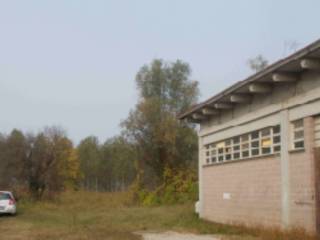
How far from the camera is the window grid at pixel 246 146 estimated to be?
17.0 m

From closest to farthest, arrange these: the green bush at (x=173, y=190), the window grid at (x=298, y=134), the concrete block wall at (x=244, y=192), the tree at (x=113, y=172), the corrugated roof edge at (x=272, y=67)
Result: the corrugated roof edge at (x=272, y=67), the window grid at (x=298, y=134), the concrete block wall at (x=244, y=192), the green bush at (x=173, y=190), the tree at (x=113, y=172)

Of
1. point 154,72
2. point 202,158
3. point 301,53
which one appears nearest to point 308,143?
point 301,53

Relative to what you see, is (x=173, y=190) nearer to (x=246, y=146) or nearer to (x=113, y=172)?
(x=246, y=146)

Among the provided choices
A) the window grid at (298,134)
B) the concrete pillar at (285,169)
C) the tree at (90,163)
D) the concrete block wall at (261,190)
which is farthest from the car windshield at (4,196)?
the tree at (90,163)

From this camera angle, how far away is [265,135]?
17.6 m

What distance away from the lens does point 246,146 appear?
19.2 meters

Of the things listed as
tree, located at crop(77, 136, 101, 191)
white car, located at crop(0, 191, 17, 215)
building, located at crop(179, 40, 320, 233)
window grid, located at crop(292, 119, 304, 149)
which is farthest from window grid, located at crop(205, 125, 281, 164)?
tree, located at crop(77, 136, 101, 191)

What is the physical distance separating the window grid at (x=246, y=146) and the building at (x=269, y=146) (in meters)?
0.03

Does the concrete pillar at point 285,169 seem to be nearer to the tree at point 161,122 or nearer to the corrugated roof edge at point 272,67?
the corrugated roof edge at point 272,67

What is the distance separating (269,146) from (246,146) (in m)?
2.03

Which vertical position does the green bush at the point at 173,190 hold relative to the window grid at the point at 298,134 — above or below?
below

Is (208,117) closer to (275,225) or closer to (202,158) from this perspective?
(202,158)

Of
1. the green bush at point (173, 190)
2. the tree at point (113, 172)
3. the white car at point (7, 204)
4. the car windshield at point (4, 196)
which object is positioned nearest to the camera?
the white car at point (7, 204)

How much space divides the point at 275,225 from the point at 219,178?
18.4 ft
